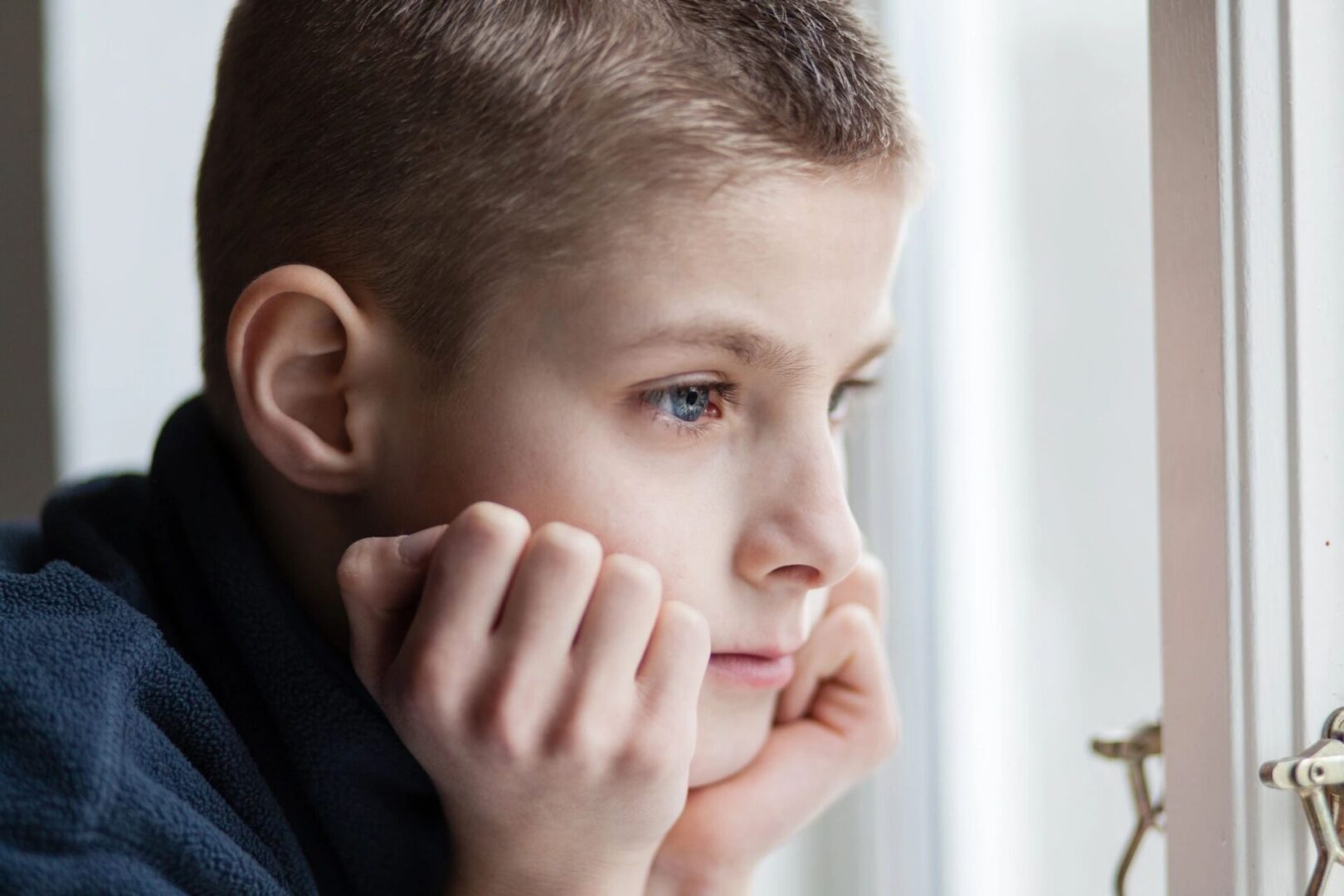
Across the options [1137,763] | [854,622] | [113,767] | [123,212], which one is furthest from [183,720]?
[123,212]

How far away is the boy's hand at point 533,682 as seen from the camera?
2.02ft

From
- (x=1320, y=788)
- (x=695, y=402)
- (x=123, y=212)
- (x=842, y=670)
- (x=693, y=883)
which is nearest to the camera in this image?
(x=1320, y=788)

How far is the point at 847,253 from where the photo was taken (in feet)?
2.18

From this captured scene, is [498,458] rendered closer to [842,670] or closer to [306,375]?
[306,375]

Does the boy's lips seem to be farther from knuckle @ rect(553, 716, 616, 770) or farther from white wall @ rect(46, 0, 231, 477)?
white wall @ rect(46, 0, 231, 477)

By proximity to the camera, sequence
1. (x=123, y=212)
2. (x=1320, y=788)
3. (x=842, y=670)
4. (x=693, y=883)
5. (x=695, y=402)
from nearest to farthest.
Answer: (x=1320, y=788) → (x=695, y=402) → (x=693, y=883) → (x=842, y=670) → (x=123, y=212)

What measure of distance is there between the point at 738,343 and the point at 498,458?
5.8 inches

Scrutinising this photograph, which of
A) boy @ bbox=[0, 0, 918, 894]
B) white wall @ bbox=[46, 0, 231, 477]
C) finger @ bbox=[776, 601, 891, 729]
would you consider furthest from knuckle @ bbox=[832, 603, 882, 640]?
white wall @ bbox=[46, 0, 231, 477]

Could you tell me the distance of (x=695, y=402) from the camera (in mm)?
659

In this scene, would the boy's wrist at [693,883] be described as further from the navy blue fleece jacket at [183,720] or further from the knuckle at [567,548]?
the knuckle at [567,548]

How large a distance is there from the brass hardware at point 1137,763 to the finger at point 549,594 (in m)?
0.34

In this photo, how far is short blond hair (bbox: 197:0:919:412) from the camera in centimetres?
63

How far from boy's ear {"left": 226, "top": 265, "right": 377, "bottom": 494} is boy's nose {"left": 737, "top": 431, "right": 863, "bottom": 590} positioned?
234 millimetres

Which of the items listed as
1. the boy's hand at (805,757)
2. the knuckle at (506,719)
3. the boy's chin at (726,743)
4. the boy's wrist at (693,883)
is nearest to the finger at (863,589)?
the boy's hand at (805,757)
